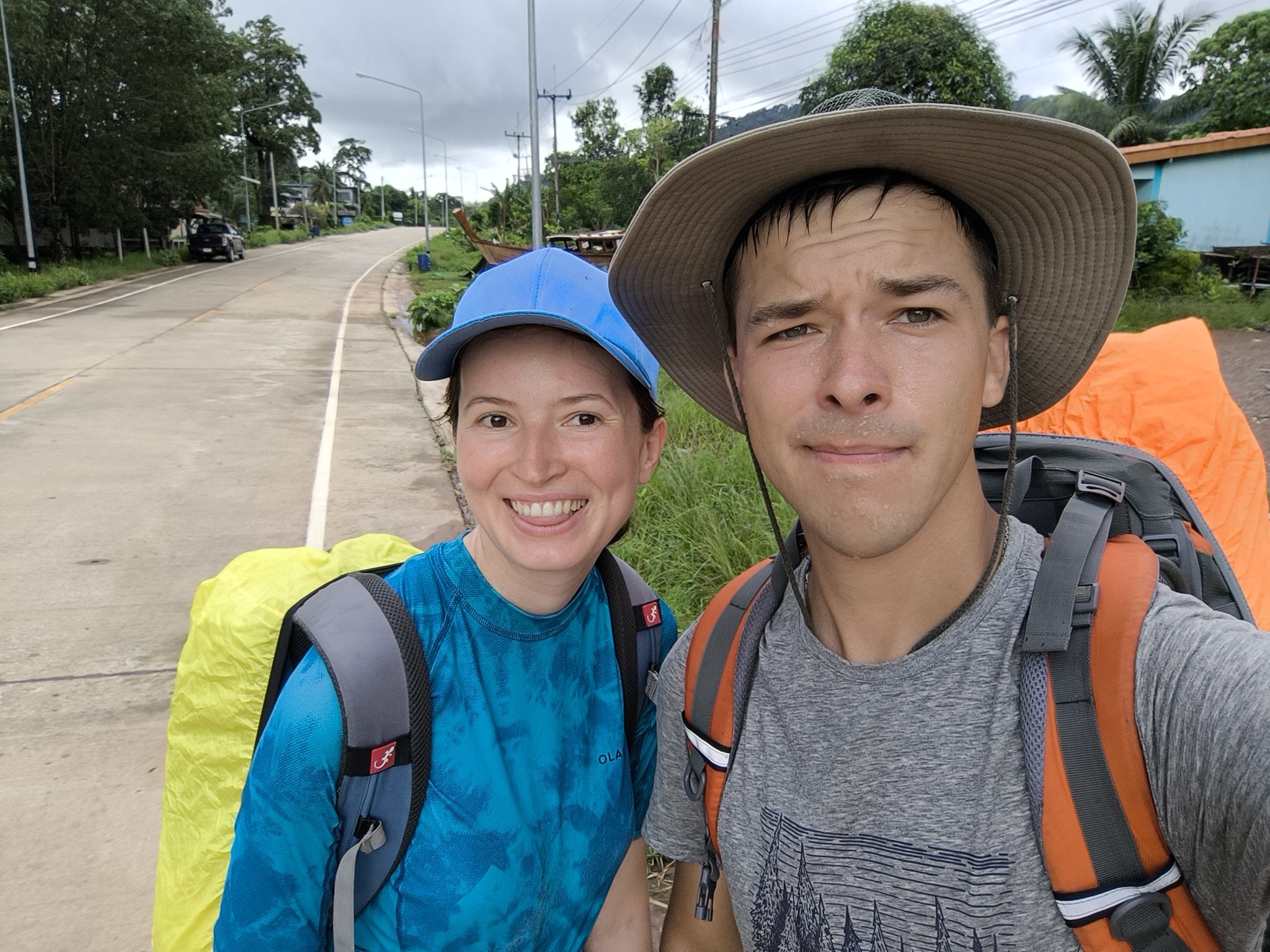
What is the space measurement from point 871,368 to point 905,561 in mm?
274

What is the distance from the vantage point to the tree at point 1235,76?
67.2ft

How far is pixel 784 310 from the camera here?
1.19 m

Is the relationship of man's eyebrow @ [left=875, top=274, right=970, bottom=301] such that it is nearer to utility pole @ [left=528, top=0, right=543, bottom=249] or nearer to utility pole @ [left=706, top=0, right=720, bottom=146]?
utility pole @ [left=528, top=0, right=543, bottom=249]

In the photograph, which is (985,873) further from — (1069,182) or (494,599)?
(1069,182)

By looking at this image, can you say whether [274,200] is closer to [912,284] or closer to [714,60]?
[714,60]

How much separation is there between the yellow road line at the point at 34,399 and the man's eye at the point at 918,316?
30.3 feet

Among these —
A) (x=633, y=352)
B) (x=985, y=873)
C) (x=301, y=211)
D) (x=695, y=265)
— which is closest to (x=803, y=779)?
(x=985, y=873)

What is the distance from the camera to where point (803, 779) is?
1121 millimetres

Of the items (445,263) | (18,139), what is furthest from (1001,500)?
(445,263)

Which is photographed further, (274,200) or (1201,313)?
(274,200)

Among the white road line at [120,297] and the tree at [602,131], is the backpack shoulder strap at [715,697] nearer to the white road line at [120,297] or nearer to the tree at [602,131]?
the white road line at [120,297]

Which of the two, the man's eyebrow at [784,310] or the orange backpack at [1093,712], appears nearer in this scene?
the orange backpack at [1093,712]

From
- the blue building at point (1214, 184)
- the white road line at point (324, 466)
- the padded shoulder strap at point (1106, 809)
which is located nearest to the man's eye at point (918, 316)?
the padded shoulder strap at point (1106, 809)

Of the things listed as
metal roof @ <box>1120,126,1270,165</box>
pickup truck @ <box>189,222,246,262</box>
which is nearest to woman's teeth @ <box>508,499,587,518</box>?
metal roof @ <box>1120,126,1270,165</box>
